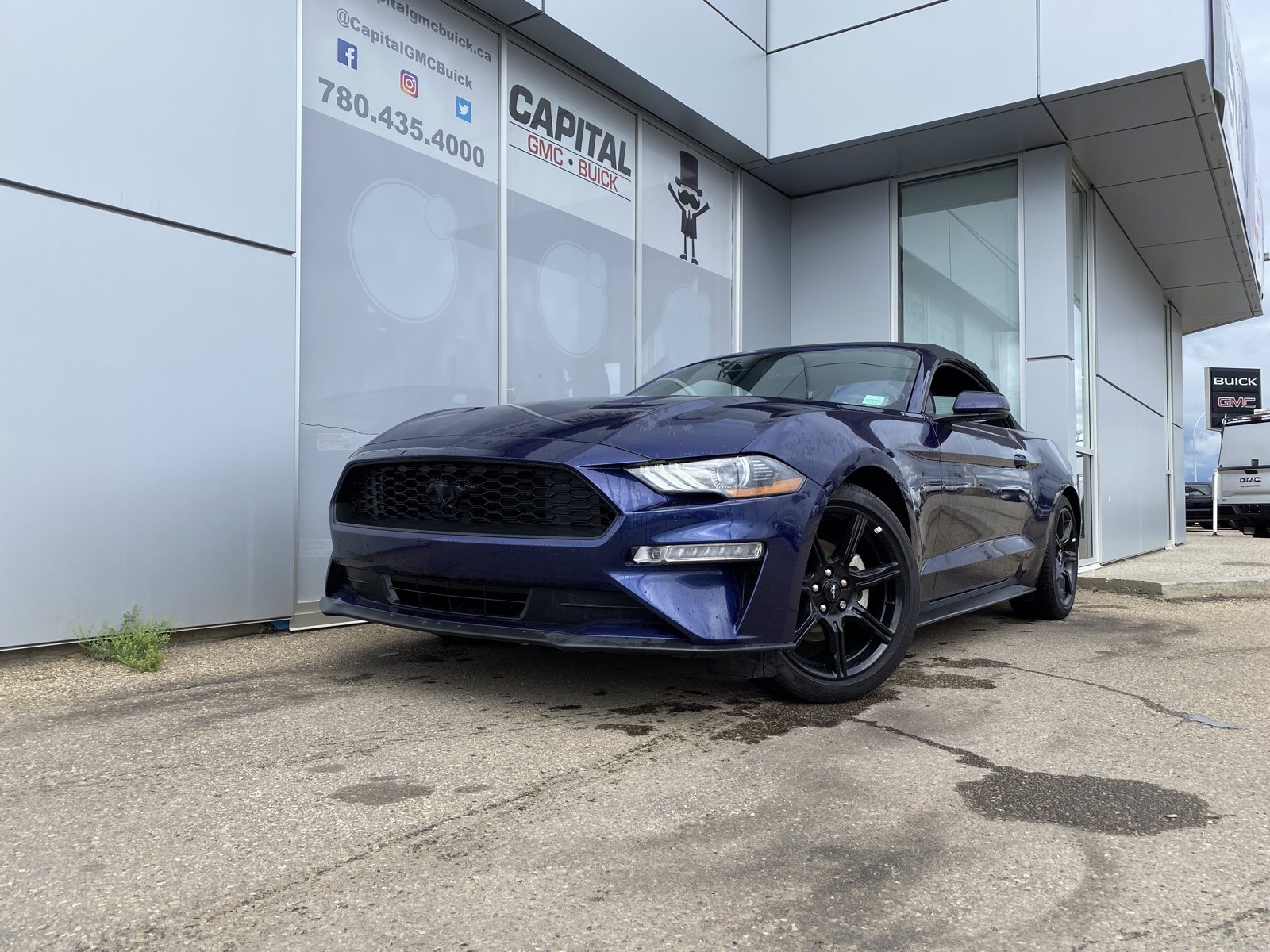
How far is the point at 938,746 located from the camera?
105 inches

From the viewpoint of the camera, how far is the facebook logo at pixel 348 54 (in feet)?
17.2

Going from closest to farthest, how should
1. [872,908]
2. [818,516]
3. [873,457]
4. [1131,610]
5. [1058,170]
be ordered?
1. [872,908]
2. [818,516]
3. [873,457]
4. [1131,610]
5. [1058,170]

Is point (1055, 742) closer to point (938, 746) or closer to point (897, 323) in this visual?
point (938, 746)

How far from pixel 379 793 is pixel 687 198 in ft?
23.6

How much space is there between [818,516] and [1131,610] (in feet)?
14.3

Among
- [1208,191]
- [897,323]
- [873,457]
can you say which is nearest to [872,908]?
[873,457]

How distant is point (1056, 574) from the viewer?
5.40m

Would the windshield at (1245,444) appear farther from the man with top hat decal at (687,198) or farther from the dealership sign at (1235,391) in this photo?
the dealership sign at (1235,391)

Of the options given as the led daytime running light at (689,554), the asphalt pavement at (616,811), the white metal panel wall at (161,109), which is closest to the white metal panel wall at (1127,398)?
the asphalt pavement at (616,811)

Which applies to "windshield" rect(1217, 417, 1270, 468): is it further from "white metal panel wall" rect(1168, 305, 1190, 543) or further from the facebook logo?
the facebook logo

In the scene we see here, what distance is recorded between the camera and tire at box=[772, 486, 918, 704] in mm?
2984

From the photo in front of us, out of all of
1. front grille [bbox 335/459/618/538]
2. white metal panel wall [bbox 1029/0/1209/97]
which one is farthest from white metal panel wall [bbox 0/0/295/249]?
white metal panel wall [bbox 1029/0/1209/97]

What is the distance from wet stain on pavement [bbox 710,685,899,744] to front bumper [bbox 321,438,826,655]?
265mm

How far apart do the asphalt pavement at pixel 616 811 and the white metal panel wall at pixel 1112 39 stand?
5.48 meters
